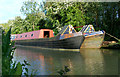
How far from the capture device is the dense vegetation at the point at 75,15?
72.6ft

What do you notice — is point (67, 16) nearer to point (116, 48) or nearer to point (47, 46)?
point (47, 46)

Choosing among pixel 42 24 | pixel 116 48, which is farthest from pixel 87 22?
pixel 42 24

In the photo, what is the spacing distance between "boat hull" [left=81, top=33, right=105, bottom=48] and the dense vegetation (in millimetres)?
3914

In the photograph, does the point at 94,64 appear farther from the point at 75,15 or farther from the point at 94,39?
the point at 75,15

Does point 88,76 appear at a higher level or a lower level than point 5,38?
lower

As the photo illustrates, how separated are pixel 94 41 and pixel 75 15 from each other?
9.39 m

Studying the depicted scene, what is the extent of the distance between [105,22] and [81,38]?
930cm

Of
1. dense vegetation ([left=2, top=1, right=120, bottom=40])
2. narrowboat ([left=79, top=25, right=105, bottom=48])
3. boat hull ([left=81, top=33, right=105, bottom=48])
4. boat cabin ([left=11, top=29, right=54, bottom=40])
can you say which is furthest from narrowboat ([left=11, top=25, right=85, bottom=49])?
dense vegetation ([left=2, top=1, right=120, bottom=40])

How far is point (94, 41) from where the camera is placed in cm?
1883

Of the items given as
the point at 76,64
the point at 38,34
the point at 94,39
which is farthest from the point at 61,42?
the point at 76,64

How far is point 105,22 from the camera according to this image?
23.4 metres

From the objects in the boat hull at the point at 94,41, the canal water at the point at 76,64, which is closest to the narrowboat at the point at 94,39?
the boat hull at the point at 94,41

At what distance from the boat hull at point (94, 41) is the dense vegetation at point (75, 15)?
391 centimetres

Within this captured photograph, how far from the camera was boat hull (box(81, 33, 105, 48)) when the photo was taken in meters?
18.2
